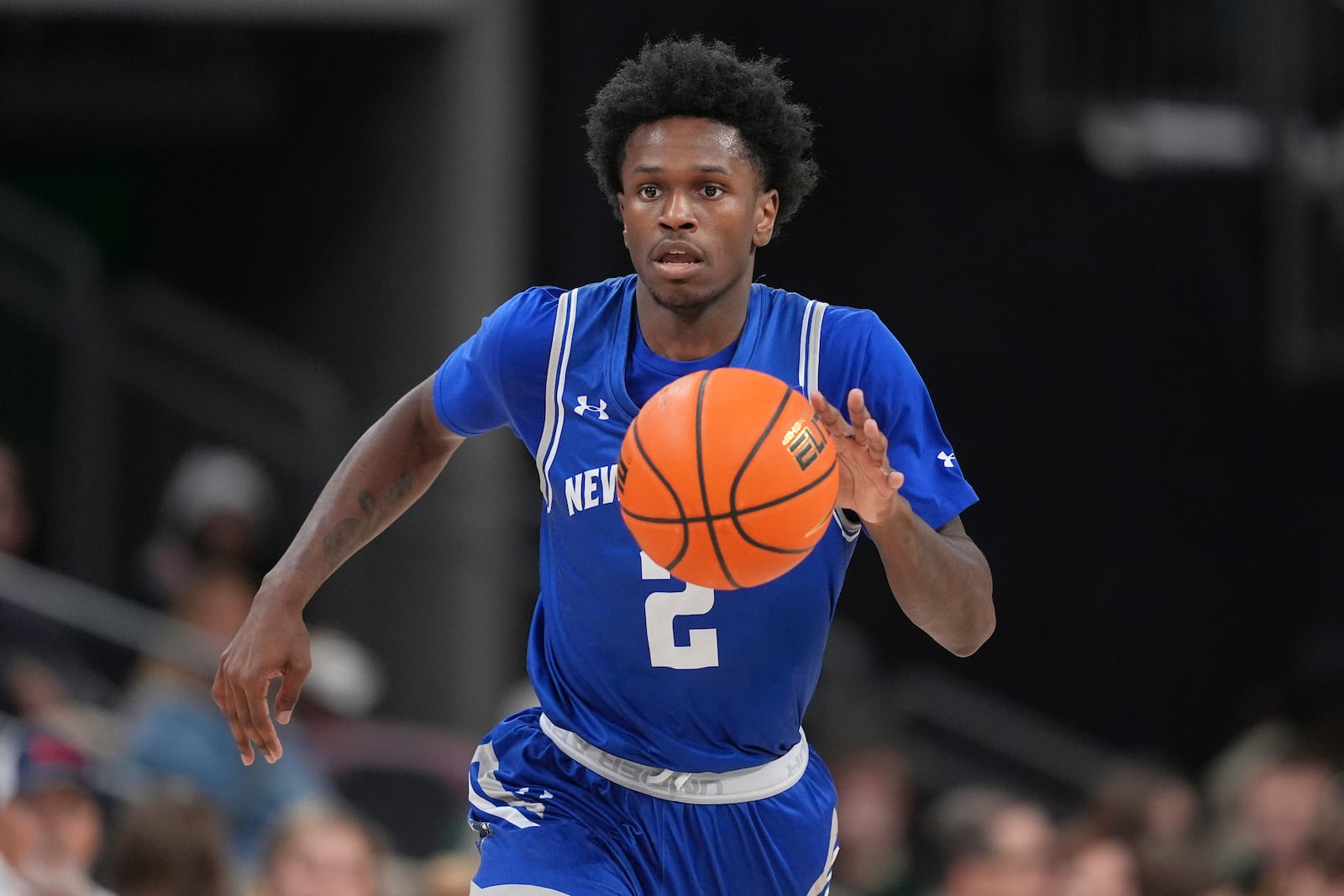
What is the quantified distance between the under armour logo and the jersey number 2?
0.32 meters

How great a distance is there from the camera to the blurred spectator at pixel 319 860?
6824 millimetres

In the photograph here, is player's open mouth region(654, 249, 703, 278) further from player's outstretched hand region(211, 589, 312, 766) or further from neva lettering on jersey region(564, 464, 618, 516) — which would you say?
player's outstretched hand region(211, 589, 312, 766)

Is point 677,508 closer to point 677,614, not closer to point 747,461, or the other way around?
point 747,461

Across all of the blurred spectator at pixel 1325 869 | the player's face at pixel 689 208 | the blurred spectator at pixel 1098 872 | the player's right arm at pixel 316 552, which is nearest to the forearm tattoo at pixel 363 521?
the player's right arm at pixel 316 552

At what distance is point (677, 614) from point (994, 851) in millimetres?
3603

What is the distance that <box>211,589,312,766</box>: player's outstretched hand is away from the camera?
14.5 feet

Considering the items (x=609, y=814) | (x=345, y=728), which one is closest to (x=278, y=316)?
(x=345, y=728)

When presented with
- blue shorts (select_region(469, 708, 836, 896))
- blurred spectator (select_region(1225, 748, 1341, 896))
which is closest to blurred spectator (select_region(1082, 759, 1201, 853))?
blurred spectator (select_region(1225, 748, 1341, 896))

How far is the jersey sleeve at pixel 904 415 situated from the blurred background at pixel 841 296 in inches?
210

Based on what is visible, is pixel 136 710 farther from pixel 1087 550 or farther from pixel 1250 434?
pixel 1250 434

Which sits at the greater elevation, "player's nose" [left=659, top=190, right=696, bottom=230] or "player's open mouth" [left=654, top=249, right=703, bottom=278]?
"player's nose" [left=659, top=190, right=696, bottom=230]

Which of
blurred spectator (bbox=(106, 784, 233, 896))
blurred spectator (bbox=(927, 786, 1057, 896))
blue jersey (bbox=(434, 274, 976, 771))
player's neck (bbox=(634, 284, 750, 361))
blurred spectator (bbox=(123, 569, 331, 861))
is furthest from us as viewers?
blurred spectator (bbox=(123, 569, 331, 861))

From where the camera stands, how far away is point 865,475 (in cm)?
398

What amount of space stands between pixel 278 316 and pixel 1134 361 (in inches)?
210
